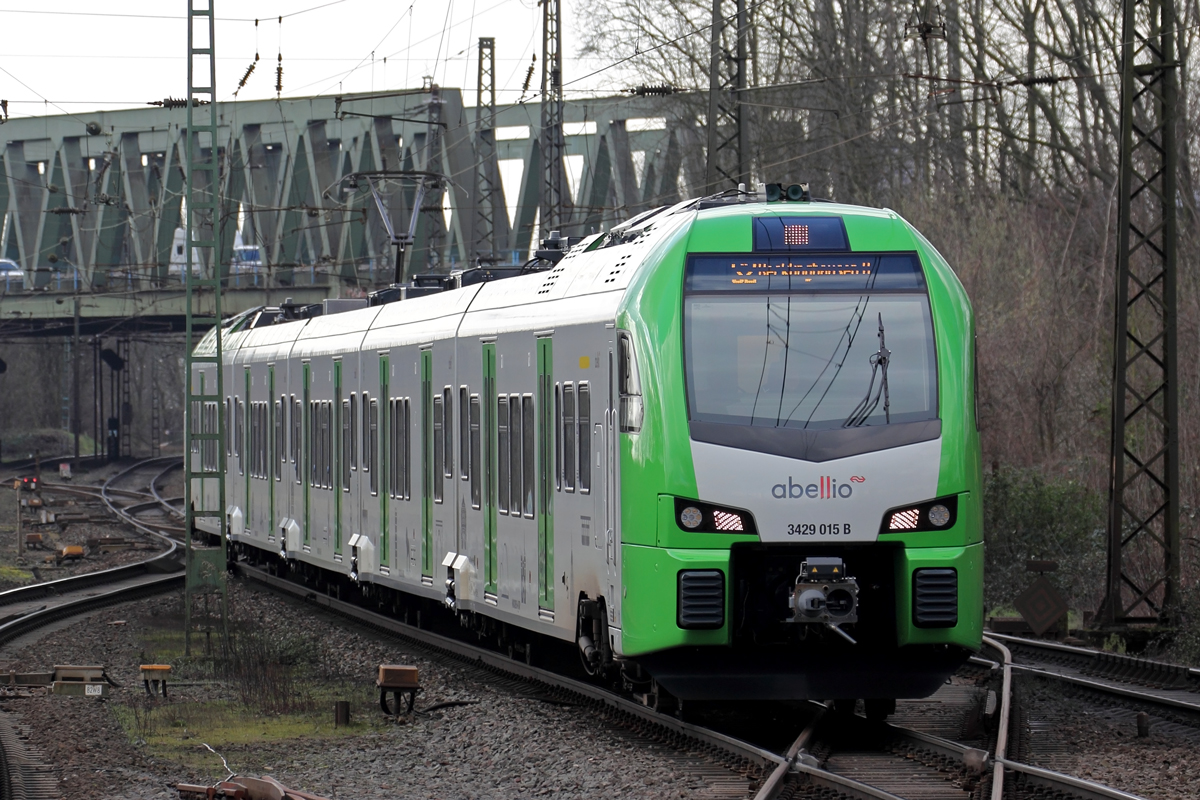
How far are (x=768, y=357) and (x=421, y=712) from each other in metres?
4.47

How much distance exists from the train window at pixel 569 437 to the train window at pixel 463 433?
2989 millimetres

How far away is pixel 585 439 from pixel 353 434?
8637 mm

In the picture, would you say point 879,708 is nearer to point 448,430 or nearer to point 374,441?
point 448,430

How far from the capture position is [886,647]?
36.8 ft

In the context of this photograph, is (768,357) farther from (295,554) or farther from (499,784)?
(295,554)

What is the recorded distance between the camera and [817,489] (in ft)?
35.7

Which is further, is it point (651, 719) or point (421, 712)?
point (421, 712)

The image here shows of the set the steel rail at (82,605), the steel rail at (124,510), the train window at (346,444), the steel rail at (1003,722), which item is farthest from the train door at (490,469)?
the steel rail at (124,510)

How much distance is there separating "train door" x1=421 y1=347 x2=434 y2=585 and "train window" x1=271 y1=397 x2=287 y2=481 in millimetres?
7691

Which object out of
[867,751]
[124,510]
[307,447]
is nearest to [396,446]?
[307,447]

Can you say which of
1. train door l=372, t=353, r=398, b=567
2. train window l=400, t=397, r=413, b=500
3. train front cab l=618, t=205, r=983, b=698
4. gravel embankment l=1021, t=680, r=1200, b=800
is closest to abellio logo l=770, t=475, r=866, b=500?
train front cab l=618, t=205, r=983, b=698

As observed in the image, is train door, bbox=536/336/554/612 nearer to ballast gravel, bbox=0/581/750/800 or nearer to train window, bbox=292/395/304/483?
ballast gravel, bbox=0/581/750/800

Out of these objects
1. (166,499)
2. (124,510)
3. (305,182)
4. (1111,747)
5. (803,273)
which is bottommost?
(166,499)

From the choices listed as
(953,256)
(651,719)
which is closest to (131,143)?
(953,256)
